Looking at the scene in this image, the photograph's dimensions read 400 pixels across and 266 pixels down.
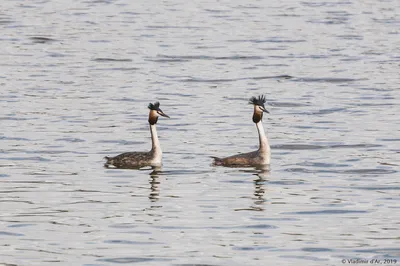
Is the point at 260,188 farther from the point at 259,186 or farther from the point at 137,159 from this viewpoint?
the point at 137,159

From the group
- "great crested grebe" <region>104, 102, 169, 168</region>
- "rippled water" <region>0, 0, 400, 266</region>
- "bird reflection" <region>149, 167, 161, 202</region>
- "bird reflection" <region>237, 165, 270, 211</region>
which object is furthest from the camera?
"great crested grebe" <region>104, 102, 169, 168</region>

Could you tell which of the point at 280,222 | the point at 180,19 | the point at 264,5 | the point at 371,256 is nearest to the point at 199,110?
the point at 280,222

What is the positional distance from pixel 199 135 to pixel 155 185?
5.51 m

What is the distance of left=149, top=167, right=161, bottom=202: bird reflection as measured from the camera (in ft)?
63.3

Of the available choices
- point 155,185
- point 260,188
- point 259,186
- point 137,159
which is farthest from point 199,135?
point 260,188

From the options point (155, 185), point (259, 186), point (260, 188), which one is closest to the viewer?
point (260, 188)

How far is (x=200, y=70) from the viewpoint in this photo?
1446 inches

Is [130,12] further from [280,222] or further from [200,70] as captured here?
[280,222]

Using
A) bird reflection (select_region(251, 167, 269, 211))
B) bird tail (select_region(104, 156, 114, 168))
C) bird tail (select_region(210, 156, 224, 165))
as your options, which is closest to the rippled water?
bird reflection (select_region(251, 167, 269, 211))

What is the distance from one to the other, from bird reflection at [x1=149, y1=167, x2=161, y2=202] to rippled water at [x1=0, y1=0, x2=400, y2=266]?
1.3 inches

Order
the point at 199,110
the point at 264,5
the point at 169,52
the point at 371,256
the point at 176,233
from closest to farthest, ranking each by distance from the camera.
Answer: the point at 371,256 → the point at 176,233 → the point at 199,110 → the point at 169,52 → the point at 264,5

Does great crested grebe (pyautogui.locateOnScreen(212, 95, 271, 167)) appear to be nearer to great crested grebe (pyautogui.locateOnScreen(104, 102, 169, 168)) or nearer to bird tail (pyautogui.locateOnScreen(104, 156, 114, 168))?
great crested grebe (pyautogui.locateOnScreen(104, 102, 169, 168))

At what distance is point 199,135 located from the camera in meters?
26.0

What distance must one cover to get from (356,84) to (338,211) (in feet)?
52.6
